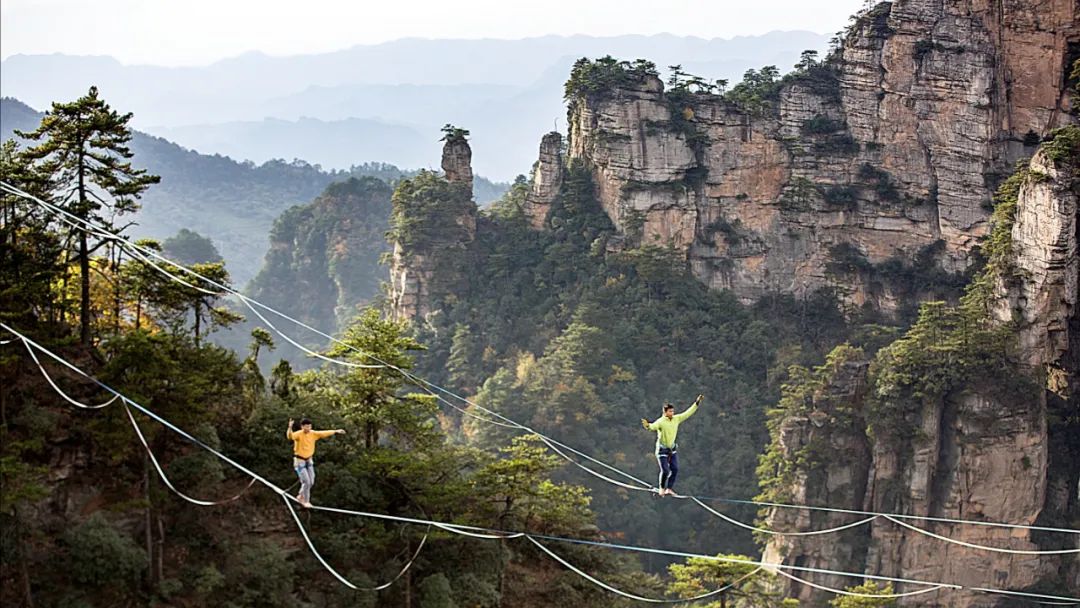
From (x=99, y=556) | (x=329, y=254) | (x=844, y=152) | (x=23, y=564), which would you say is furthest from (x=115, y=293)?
(x=329, y=254)

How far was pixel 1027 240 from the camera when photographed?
88.0ft

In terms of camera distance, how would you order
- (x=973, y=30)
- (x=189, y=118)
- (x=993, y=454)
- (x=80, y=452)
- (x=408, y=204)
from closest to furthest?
1. (x=80, y=452)
2. (x=993, y=454)
3. (x=973, y=30)
4. (x=408, y=204)
5. (x=189, y=118)

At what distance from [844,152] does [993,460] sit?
11.0 m

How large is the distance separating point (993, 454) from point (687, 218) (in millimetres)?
11881

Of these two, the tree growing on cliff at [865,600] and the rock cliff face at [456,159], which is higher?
the rock cliff face at [456,159]

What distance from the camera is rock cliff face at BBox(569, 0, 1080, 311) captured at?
3130 cm

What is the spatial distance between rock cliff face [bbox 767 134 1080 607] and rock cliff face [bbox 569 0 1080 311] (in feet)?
15.8

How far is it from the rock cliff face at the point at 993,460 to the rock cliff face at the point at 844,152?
4.82 m

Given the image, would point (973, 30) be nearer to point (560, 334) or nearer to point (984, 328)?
point (984, 328)

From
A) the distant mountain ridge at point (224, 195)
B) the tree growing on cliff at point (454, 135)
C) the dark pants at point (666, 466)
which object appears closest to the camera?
the dark pants at point (666, 466)

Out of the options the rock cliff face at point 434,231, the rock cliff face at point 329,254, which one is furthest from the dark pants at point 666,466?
the rock cliff face at point 329,254

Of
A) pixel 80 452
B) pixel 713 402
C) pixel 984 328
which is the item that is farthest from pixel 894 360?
pixel 80 452

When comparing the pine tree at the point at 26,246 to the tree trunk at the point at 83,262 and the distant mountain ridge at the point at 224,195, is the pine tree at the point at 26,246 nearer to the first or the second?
the tree trunk at the point at 83,262

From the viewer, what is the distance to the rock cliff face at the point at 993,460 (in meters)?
25.8
